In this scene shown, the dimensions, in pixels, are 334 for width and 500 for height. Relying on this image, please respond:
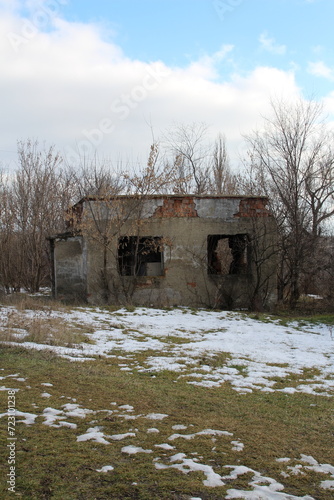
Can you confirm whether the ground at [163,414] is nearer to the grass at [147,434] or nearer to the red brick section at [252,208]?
the grass at [147,434]

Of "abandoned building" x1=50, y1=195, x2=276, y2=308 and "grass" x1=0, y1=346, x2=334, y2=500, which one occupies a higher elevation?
"abandoned building" x1=50, y1=195, x2=276, y2=308

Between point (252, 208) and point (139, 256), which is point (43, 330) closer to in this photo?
point (139, 256)

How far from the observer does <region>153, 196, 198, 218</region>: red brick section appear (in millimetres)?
14117

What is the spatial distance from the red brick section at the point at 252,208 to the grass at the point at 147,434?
8.99 meters

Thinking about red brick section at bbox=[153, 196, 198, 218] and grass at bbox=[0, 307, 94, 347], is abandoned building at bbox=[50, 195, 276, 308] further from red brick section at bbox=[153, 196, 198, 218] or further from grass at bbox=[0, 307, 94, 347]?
grass at bbox=[0, 307, 94, 347]

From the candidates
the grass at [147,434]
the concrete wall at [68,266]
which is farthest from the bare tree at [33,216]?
the grass at [147,434]

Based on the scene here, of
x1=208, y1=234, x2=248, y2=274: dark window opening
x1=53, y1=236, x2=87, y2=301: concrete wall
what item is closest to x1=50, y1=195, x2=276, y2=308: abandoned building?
x1=208, y1=234, x2=248, y2=274: dark window opening

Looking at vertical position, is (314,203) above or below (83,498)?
above

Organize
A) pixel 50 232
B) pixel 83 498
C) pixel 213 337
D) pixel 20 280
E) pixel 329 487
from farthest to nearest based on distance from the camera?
pixel 50 232
pixel 20 280
pixel 213 337
pixel 329 487
pixel 83 498

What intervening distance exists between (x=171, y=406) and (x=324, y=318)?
9223mm

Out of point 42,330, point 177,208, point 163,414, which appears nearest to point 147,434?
point 163,414

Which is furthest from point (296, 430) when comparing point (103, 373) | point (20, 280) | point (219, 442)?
point (20, 280)

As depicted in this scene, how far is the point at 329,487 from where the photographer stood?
3.00 metres

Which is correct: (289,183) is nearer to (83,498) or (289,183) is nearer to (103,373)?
(103,373)
